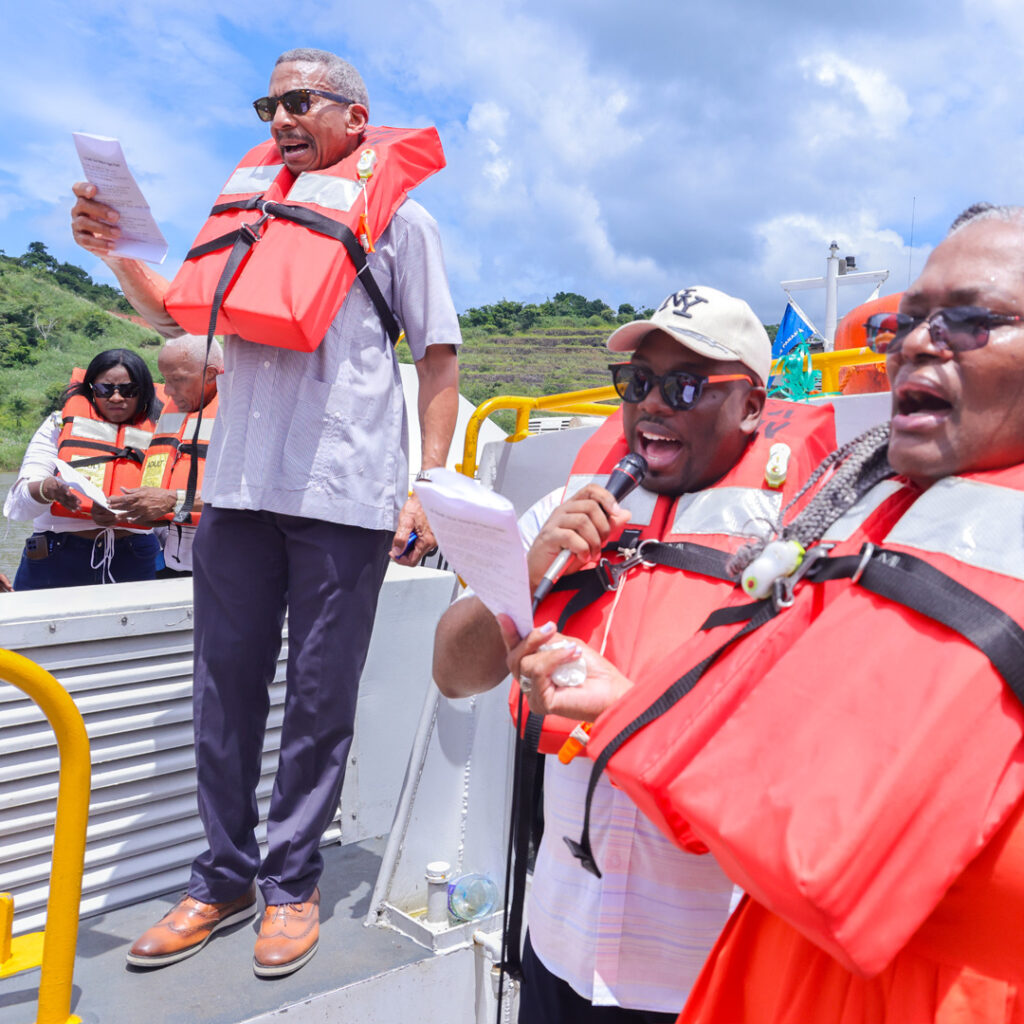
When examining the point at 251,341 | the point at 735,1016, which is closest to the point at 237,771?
the point at 251,341

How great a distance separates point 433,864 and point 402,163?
7.22ft

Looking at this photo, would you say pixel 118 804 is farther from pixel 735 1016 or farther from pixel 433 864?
pixel 735 1016

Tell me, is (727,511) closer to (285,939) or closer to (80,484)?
(285,939)

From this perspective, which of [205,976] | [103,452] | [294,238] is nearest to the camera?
[205,976]

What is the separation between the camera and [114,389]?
4.72 m

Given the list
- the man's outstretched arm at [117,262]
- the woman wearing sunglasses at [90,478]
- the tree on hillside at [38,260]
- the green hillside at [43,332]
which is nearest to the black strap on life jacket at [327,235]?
the man's outstretched arm at [117,262]

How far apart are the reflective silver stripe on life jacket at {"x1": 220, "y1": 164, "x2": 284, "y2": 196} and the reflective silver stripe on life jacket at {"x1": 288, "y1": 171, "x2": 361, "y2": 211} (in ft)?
0.47

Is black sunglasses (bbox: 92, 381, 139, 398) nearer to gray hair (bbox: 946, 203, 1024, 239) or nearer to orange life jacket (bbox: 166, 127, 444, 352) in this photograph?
orange life jacket (bbox: 166, 127, 444, 352)

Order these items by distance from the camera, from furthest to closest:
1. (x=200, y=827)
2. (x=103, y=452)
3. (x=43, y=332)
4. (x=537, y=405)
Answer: (x=43, y=332)
(x=103, y=452)
(x=537, y=405)
(x=200, y=827)

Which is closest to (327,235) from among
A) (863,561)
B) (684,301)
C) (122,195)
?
(122,195)

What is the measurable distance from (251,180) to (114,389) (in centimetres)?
217

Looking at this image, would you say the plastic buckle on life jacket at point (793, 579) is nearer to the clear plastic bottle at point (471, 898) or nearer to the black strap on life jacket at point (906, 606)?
the black strap on life jacket at point (906, 606)

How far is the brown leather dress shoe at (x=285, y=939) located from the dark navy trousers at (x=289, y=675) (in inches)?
1.5

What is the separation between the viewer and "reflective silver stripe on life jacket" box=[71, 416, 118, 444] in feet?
15.1
